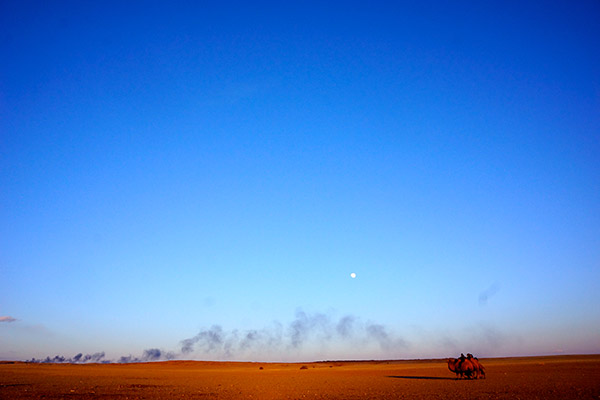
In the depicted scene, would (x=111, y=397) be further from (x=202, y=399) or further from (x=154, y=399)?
(x=202, y=399)

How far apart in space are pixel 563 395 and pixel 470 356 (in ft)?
48.5

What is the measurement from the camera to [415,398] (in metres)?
23.3

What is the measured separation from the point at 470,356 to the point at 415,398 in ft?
53.4

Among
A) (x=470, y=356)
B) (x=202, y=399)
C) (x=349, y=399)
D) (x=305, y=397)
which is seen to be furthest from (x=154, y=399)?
(x=470, y=356)

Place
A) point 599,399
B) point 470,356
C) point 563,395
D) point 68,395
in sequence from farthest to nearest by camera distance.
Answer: point 470,356, point 68,395, point 563,395, point 599,399

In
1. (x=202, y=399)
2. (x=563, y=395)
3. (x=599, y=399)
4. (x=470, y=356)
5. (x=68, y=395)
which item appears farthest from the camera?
(x=470, y=356)

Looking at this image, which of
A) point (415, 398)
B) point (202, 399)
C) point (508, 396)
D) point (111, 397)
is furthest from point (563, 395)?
point (111, 397)

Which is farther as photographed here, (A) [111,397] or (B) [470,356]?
(B) [470,356]

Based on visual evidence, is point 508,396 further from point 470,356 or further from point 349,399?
point 470,356

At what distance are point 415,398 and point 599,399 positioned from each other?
7.88 meters

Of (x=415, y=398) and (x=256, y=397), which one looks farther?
(x=256, y=397)

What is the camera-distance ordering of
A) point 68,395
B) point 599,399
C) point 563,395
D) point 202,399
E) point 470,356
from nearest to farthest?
point 599,399 < point 563,395 < point 202,399 < point 68,395 < point 470,356

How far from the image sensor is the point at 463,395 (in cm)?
2416

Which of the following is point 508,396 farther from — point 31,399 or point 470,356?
point 31,399
